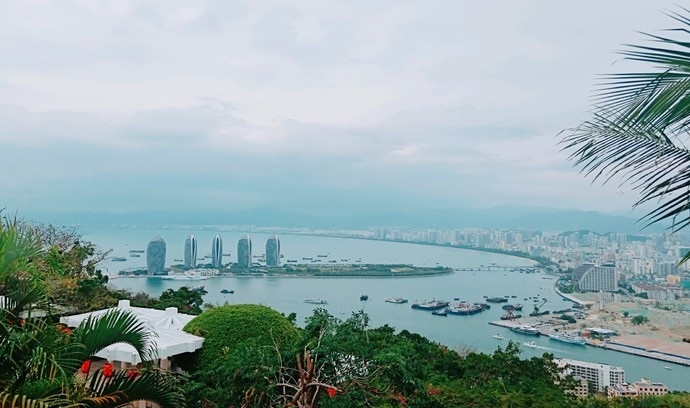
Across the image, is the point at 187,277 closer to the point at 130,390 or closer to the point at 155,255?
the point at 155,255

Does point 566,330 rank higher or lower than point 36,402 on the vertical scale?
lower

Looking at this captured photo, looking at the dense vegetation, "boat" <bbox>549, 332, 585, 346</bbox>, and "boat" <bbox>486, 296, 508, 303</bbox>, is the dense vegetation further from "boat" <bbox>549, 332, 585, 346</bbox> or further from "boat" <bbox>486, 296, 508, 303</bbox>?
"boat" <bbox>486, 296, 508, 303</bbox>

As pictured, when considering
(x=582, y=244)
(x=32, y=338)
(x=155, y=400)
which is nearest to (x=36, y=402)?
(x=32, y=338)

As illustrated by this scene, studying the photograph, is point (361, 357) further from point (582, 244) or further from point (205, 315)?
point (582, 244)

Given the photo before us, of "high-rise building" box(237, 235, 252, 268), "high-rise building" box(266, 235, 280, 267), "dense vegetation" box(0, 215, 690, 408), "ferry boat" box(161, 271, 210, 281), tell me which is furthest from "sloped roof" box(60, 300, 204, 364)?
"high-rise building" box(266, 235, 280, 267)

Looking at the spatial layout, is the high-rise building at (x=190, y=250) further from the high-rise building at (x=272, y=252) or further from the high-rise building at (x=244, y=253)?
the high-rise building at (x=272, y=252)

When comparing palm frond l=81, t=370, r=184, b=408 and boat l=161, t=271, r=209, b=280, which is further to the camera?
boat l=161, t=271, r=209, b=280

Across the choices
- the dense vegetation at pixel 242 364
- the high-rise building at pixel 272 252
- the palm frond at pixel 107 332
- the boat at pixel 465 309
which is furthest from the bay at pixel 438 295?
the high-rise building at pixel 272 252
